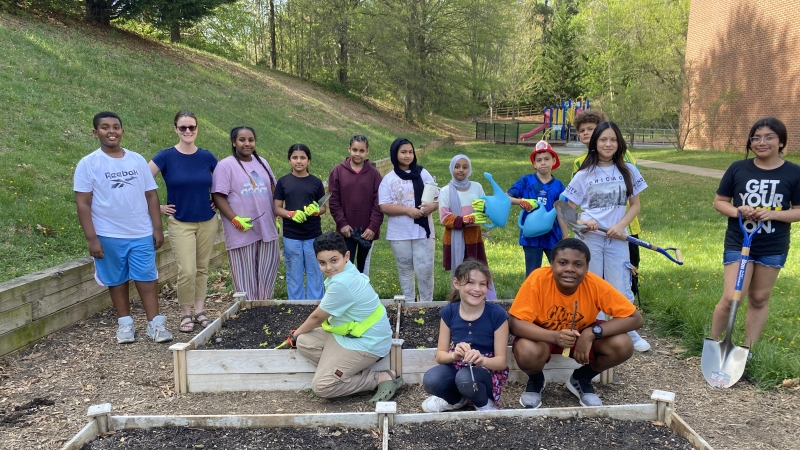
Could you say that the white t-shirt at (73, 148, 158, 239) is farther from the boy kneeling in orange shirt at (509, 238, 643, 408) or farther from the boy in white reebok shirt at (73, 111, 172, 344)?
the boy kneeling in orange shirt at (509, 238, 643, 408)

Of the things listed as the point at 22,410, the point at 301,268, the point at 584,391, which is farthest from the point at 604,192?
the point at 22,410

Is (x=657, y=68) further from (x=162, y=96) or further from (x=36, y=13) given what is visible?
(x=36, y=13)

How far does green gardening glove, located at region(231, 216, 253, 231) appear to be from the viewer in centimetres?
438

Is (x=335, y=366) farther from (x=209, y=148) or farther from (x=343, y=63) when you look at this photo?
(x=343, y=63)

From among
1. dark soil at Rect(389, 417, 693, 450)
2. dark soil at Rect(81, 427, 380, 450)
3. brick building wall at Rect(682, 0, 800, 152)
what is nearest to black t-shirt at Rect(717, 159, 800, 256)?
dark soil at Rect(389, 417, 693, 450)

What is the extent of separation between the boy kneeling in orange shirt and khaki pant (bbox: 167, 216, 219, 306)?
268 centimetres

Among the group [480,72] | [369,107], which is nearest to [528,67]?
[480,72]

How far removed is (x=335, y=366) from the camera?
3324mm

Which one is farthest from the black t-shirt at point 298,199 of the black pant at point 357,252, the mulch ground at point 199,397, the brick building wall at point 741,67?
the brick building wall at point 741,67

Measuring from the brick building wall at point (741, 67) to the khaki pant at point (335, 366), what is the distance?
66.2ft

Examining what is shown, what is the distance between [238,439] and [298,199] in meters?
2.29

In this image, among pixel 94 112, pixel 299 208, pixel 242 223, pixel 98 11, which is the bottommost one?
pixel 242 223

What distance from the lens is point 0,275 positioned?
4.11 m

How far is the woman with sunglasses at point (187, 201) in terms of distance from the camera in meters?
4.26
